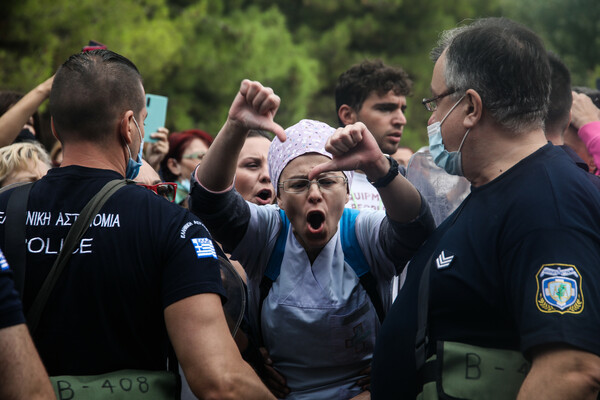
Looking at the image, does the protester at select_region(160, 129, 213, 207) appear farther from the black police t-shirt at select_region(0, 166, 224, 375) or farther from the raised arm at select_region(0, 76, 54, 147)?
the black police t-shirt at select_region(0, 166, 224, 375)

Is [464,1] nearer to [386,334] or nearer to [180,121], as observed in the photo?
[180,121]

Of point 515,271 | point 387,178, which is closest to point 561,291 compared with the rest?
point 515,271

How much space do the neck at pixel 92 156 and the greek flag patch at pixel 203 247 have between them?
495mm

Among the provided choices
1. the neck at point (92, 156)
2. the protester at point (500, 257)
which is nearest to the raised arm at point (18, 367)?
the neck at point (92, 156)

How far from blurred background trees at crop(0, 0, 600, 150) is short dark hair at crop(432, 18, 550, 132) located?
8.63 m

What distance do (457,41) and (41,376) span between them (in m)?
1.90

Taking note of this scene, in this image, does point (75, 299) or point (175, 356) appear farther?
point (175, 356)

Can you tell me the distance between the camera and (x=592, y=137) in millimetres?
4586

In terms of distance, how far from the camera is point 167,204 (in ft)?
8.61

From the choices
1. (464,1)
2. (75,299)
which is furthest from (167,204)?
(464,1)

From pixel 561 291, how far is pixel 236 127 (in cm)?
152

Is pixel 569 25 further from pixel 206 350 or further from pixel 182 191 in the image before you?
pixel 206 350

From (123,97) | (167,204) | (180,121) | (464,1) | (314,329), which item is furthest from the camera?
(464,1)

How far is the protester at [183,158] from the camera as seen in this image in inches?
257
